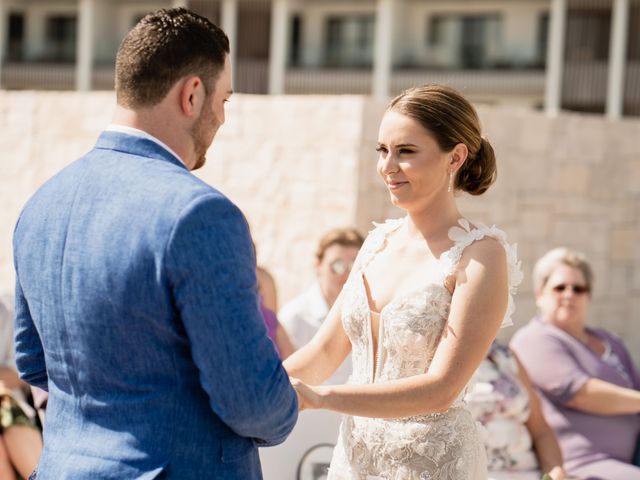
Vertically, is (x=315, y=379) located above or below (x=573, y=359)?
above

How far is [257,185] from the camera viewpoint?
26.8 ft

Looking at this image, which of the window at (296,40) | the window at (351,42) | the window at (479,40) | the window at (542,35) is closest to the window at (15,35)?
the window at (296,40)

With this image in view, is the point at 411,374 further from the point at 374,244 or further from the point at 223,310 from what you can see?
the point at 223,310

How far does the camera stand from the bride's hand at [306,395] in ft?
6.97

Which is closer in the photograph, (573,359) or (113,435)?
(113,435)

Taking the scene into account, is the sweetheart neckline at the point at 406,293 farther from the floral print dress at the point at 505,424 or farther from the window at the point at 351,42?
the window at the point at 351,42

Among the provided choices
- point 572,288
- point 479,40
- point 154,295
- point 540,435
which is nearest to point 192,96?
point 154,295

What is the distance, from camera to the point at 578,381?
4781 mm

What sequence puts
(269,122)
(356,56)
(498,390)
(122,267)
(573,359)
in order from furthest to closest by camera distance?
(356,56)
(269,122)
(573,359)
(498,390)
(122,267)

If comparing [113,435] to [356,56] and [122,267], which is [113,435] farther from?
[356,56]

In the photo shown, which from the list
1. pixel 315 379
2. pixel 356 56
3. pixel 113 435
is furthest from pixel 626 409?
pixel 356 56

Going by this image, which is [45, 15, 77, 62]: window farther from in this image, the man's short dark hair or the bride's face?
the man's short dark hair

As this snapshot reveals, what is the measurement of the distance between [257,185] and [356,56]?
26167mm

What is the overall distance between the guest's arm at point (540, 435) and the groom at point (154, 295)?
2828 millimetres
